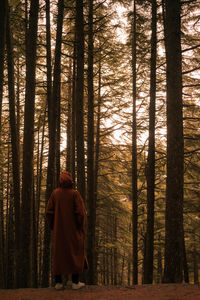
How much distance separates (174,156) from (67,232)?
3.11 meters

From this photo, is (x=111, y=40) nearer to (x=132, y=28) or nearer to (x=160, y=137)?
(x=132, y=28)

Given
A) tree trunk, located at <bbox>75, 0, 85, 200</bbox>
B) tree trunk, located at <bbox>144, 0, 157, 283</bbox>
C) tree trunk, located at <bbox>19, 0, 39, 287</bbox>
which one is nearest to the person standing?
tree trunk, located at <bbox>19, 0, 39, 287</bbox>

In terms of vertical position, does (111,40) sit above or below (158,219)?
above

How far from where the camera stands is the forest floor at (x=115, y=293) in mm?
4480

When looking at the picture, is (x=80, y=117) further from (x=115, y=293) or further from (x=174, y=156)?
(x=115, y=293)

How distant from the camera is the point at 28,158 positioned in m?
7.46

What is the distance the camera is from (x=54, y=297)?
4570mm

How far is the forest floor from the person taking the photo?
4480 mm

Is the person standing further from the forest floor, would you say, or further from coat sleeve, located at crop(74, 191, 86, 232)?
the forest floor

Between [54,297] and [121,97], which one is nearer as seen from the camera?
[54,297]

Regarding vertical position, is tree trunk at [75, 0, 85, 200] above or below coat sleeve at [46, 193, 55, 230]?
above

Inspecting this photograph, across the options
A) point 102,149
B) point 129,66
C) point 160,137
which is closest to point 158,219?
point 102,149

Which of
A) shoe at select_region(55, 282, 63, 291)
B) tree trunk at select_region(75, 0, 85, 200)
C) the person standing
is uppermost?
tree trunk at select_region(75, 0, 85, 200)

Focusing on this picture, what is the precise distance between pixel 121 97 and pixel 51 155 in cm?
532
